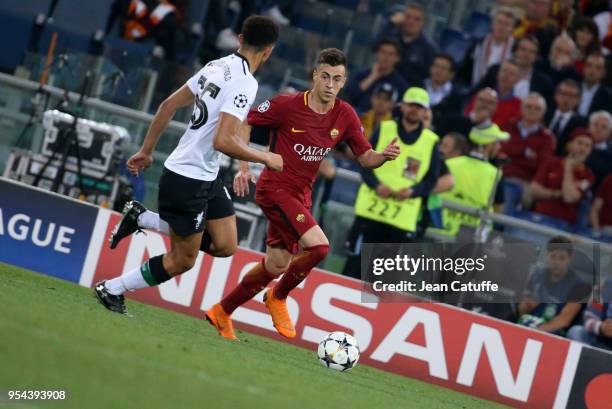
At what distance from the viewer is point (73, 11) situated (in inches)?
607

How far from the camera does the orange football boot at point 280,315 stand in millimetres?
9984

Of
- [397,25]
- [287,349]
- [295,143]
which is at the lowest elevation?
[287,349]

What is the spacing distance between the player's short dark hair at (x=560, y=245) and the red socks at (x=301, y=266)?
3165mm

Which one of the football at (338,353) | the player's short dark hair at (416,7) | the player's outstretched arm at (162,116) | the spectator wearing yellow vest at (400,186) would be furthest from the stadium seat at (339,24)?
the player's outstretched arm at (162,116)

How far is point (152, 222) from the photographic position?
9.66 metres

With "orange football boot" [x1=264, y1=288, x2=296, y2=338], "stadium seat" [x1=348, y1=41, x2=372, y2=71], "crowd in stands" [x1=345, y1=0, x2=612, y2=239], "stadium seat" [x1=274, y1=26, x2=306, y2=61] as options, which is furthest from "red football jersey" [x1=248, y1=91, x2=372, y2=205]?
"stadium seat" [x1=348, y1=41, x2=372, y2=71]

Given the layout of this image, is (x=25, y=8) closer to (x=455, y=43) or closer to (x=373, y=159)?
(x=455, y=43)

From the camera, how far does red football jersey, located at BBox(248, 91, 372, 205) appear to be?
32.4 feet

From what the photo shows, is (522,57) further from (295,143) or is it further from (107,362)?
(107,362)

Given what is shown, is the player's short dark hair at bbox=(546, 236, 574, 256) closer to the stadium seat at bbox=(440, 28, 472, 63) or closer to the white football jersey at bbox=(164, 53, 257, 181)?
the white football jersey at bbox=(164, 53, 257, 181)

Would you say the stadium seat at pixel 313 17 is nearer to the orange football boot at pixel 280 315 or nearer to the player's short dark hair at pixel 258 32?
the orange football boot at pixel 280 315

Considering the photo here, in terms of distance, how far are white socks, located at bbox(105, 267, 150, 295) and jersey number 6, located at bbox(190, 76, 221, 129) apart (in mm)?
1172

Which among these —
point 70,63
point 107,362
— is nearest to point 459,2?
point 70,63

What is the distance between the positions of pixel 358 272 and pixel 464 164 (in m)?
1.79
